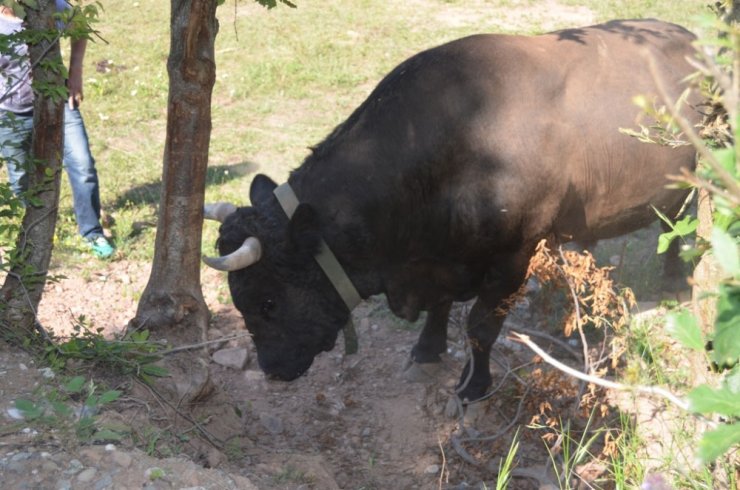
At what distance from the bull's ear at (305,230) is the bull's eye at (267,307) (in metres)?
0.42

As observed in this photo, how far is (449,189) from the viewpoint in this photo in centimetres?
494

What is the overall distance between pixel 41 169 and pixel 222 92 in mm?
6869

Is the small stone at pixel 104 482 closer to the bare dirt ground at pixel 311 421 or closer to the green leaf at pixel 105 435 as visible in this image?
the bare dirt ground at pixel 311 421

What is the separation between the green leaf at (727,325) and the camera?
1.85 metres

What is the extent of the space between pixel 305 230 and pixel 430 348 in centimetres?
146

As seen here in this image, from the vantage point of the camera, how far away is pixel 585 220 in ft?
17.9

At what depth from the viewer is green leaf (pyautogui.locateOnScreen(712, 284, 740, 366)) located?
6.07 ft

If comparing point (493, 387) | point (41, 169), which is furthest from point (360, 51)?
point (41, 169)

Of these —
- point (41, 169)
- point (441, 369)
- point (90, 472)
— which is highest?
point (41, 169)

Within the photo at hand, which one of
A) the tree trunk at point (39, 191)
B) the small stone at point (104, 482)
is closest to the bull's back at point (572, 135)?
the tree trunk at point (39, 191)

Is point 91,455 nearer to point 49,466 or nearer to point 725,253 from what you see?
point 49,466

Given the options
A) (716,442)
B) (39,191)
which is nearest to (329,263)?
(39,191)

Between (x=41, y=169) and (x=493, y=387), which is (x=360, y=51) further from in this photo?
(x=41, y=169)

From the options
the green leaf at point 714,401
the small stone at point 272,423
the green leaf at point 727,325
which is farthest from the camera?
the small stone at point 272,423
